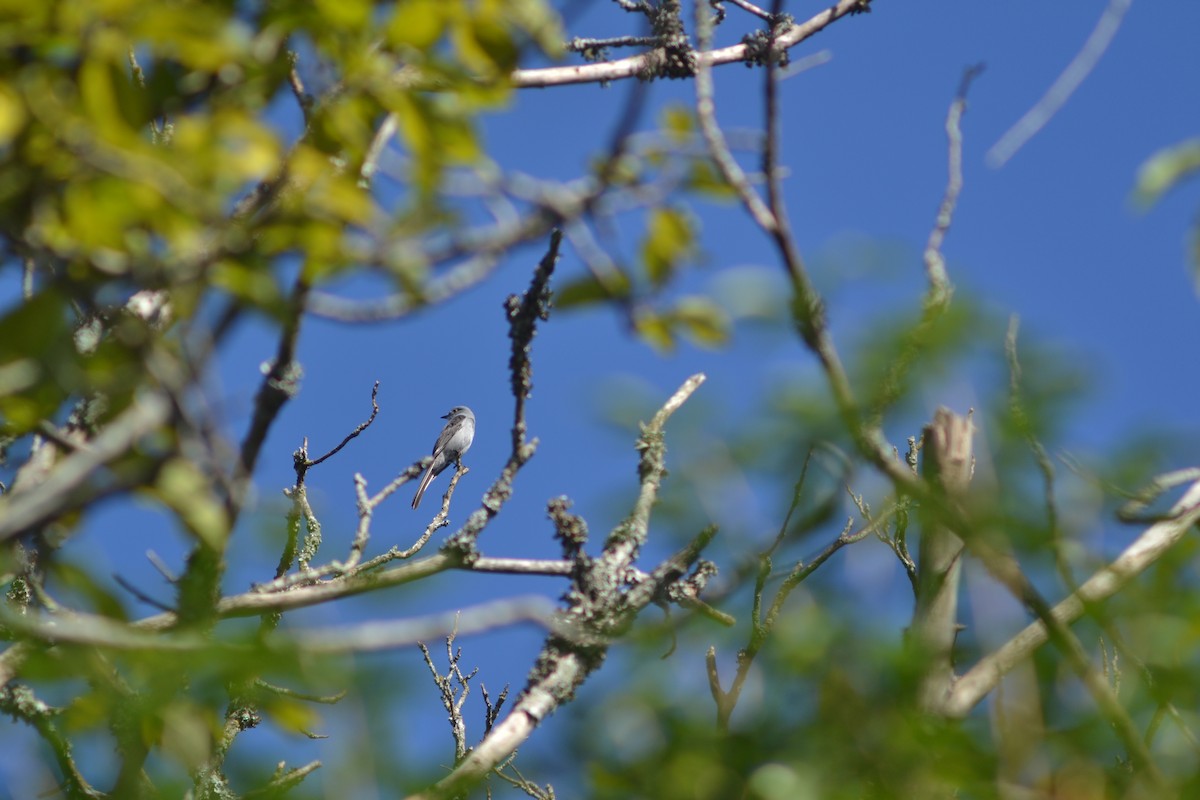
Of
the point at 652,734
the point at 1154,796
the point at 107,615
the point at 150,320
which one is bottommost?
the point at 1154,796

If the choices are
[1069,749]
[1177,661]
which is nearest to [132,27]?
[1069,749]

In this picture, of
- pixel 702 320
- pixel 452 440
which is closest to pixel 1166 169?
pixel 702 320

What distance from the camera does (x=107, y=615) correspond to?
5.97ft

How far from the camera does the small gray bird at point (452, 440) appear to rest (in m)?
9.29

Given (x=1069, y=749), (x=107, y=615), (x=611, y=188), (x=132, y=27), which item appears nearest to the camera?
(x=132, y=27)

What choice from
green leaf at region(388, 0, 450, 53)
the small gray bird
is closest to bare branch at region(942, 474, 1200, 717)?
green leaf at region(388, 0, 450, 53)

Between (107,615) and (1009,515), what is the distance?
1.54 meters

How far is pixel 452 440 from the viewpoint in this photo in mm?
10477

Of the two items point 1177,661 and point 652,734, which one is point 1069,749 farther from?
point 652,734

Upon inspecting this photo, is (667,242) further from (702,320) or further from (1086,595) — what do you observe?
(1086,595)

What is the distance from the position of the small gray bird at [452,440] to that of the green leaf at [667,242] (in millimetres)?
7319

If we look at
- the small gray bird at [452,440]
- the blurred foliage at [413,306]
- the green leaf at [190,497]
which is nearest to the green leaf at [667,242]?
the blurred foliage at [413,306]

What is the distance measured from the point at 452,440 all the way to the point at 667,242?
8.97 m

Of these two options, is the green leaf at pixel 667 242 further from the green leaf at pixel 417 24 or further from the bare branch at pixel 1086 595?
the bare branch at pixel 1086 595
